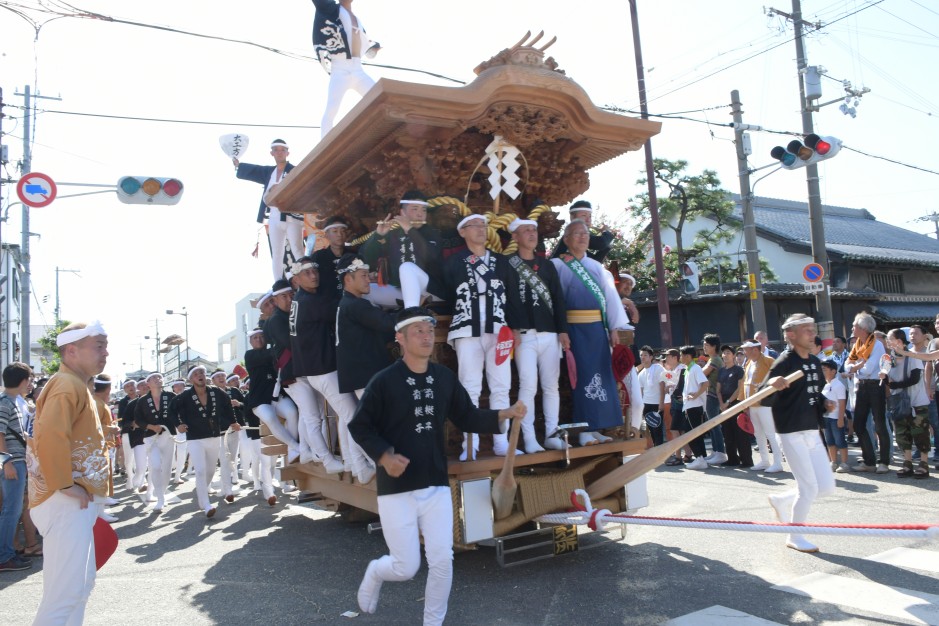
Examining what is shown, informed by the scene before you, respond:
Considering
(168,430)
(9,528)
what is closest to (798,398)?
(9,528)

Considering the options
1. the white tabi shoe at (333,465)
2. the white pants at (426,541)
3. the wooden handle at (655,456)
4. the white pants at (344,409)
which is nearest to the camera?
the white pants at (426,541)

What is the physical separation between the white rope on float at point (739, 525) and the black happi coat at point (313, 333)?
226 cm

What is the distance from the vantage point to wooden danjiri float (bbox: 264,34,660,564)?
511 cm

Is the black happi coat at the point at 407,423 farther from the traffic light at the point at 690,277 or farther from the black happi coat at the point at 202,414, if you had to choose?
the traffic light at the point at 690,277

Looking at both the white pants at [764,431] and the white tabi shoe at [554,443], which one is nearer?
the white tabi shoe at [554,443]

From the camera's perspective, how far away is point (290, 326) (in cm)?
639

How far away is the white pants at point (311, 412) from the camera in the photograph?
6.41 meters

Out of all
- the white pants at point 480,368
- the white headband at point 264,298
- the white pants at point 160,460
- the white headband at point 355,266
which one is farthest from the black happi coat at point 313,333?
the white pants at point 160,460

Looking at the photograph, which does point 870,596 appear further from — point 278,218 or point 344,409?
point 278,218

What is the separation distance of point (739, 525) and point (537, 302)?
2367 mm

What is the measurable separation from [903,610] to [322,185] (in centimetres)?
580

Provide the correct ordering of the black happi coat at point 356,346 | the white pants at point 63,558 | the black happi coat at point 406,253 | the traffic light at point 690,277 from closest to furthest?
the white pants at point 63,558 < the black happi coat at point 356,346 < the black happi coat at point 406,253 < the traffic light at point 690,277

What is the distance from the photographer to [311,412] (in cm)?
650

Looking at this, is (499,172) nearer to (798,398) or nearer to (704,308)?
(798,398)
